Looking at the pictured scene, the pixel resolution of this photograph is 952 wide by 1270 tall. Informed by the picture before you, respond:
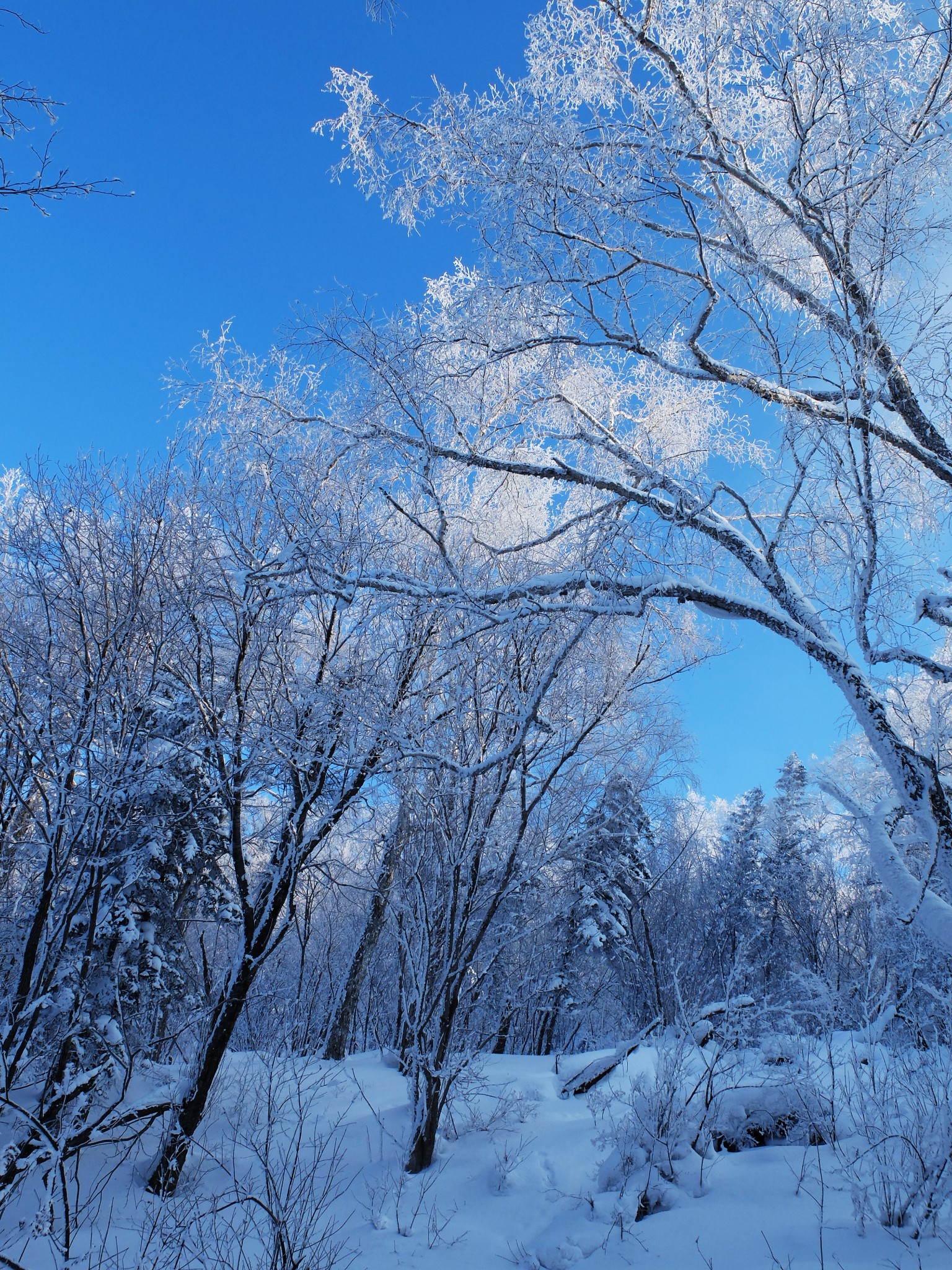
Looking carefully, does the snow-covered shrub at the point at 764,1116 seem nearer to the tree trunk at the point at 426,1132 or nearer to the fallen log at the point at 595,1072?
the fallen log at the point at 595,1072

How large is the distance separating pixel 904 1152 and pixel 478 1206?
9.88 ft

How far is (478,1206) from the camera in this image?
4.99 m

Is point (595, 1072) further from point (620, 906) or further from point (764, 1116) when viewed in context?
point (620, 906)

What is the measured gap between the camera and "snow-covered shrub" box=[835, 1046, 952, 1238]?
3723 mm

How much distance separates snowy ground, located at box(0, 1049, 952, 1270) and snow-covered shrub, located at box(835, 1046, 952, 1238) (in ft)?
0.52

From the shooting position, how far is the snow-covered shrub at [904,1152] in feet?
12.2

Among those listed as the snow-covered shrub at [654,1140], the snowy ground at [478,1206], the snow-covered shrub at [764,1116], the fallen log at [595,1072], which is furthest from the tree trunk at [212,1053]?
the snow-covered shrub at [764,1116]

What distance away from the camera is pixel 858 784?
8.94 metres

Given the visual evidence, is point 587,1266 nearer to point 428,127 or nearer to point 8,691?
point 8,691

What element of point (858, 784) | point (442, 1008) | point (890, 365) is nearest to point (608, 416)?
point (890, 365)

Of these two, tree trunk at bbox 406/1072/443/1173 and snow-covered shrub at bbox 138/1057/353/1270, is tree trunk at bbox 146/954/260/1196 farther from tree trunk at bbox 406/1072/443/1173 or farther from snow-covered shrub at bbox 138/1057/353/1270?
tree trunk at bbox 406/1072/443/1173

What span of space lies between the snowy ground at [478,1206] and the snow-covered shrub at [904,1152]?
16 centimetres

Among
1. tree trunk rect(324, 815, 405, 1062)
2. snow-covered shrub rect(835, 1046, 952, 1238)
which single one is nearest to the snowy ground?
snow-covered shrub rect(835, 1046, 952, 1238)

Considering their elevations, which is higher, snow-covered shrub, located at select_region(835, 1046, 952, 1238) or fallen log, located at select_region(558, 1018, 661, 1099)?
snow-covered shrub, located at select_region(835, 1046, 952, 1238)
